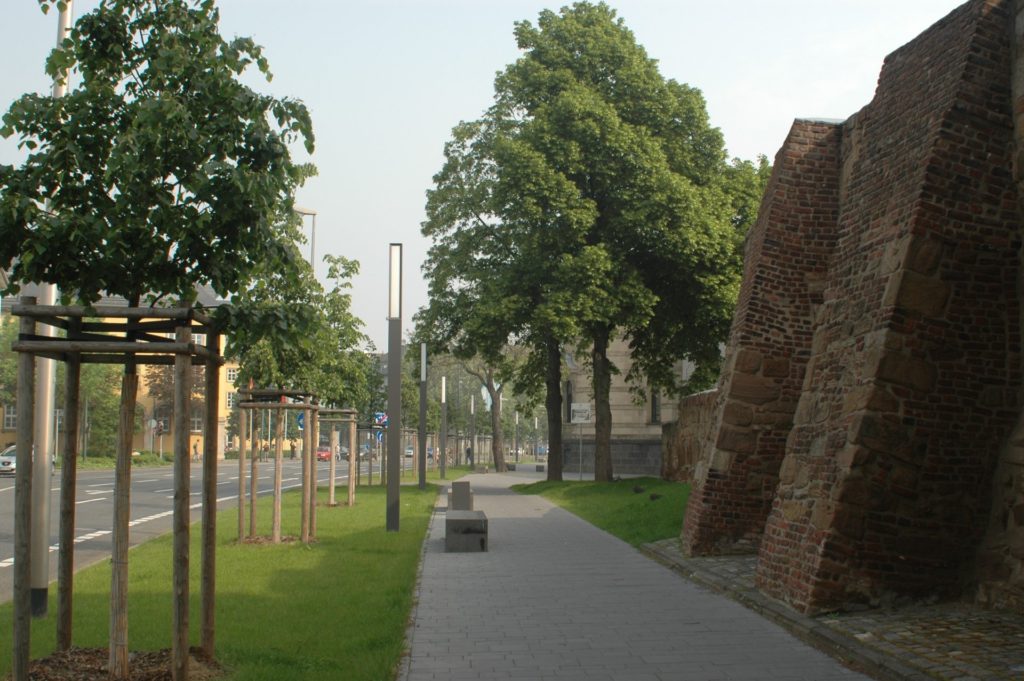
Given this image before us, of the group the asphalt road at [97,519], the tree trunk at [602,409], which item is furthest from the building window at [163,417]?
the tree trunk at [602,409]

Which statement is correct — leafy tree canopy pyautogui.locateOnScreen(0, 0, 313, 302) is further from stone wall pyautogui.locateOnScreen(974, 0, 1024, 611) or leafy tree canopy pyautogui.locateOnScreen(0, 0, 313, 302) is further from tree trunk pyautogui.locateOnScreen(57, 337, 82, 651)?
stone wall pyautogui.locateOnScreen(974, 0, 1024, 611)

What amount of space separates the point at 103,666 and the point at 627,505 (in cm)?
1845

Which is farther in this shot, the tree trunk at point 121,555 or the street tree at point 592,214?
the street tree at point 592,214

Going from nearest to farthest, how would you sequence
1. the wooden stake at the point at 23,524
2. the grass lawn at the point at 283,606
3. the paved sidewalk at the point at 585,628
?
the wooden stake at the point at 23,524, the paved sidewalk at the point at 585,628, the grass lawn at the point at 283,606

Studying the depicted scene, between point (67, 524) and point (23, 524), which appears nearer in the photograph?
point (23, 524)

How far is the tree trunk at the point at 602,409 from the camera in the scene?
3512cm

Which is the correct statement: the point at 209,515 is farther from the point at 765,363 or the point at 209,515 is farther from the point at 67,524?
the point at 765,363

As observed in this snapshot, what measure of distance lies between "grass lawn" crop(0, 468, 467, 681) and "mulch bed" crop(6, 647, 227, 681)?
20cm

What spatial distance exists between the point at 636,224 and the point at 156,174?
26.7m

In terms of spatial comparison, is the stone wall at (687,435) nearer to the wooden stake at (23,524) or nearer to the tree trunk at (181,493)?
the tree trunk at (181,493)

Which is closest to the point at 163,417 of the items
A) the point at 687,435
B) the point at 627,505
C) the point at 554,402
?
the point at 554,402

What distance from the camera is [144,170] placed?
7.07 m

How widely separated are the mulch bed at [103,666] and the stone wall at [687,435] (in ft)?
68.4

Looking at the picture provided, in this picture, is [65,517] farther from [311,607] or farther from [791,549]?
[791,549]
